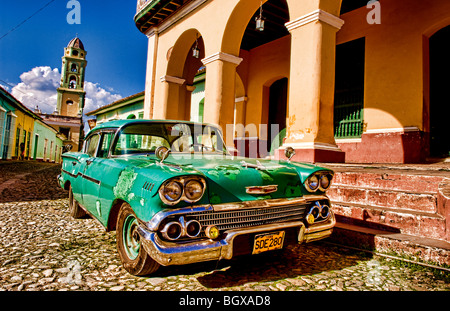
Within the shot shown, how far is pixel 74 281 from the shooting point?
2002mm

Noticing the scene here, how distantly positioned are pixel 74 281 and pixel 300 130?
170 inches

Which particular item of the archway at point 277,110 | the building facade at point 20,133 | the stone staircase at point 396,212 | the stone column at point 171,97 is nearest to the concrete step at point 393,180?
the stone staircase at point 396,212

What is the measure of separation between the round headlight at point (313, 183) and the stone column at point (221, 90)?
4754 mm

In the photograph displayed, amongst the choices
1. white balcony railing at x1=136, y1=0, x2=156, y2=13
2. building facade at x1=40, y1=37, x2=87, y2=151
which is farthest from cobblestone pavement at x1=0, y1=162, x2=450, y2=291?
building facade at x1=40, y1=37, x2=87, y2=151

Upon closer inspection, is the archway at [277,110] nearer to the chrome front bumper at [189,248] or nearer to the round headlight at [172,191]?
the chrome front bumper at [189,248]

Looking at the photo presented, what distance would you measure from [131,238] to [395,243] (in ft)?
7.32

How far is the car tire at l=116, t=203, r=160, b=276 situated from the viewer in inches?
79.4

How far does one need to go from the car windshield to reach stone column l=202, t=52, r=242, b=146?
12.4 feet

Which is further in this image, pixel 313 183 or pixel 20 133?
pixel 20 133

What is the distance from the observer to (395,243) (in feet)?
8.29

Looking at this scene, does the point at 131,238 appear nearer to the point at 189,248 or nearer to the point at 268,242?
the point at 189,248

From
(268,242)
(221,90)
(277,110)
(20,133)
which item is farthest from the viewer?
(20,133)

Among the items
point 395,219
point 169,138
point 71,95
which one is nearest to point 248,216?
point 169,138

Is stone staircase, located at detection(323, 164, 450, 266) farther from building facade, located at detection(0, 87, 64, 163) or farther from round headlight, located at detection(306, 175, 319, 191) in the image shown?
building facade, located at detection(0, 87, 64, 163)
